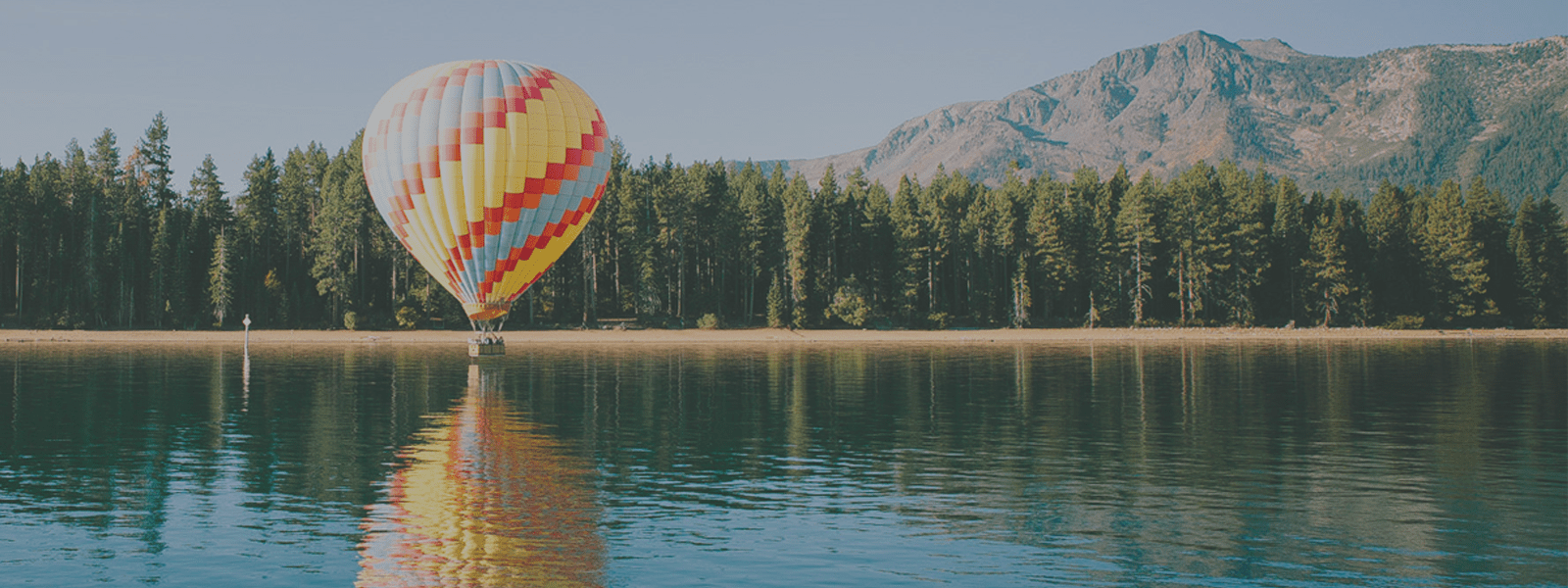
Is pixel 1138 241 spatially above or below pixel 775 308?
above

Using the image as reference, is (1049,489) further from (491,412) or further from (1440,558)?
(491,412)

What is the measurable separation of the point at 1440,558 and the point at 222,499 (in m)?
25.1

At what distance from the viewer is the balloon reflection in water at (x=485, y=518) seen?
18.9 metres

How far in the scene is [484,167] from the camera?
170 feet

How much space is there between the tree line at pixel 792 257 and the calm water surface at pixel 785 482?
2410 inches

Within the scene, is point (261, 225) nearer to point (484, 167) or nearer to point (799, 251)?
point (799, 251)

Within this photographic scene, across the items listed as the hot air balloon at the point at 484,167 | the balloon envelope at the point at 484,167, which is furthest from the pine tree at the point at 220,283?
the balloon envelope at the point at 484,167

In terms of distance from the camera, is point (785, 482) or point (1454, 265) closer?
point (785, 482)

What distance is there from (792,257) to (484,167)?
68100mm

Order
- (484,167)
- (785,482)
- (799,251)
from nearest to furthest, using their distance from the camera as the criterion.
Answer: (785,482)
(484,167)
(799,251)

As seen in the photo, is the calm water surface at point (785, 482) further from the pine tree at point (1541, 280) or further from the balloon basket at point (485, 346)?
the pine tree at point (1541, 280)

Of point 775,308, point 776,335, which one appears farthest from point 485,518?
point 775,308

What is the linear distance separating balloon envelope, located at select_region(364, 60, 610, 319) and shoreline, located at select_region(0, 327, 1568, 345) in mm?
47510

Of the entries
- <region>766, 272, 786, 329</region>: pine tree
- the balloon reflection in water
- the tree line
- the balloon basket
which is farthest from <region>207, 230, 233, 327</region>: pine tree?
the balloon reflection in water
